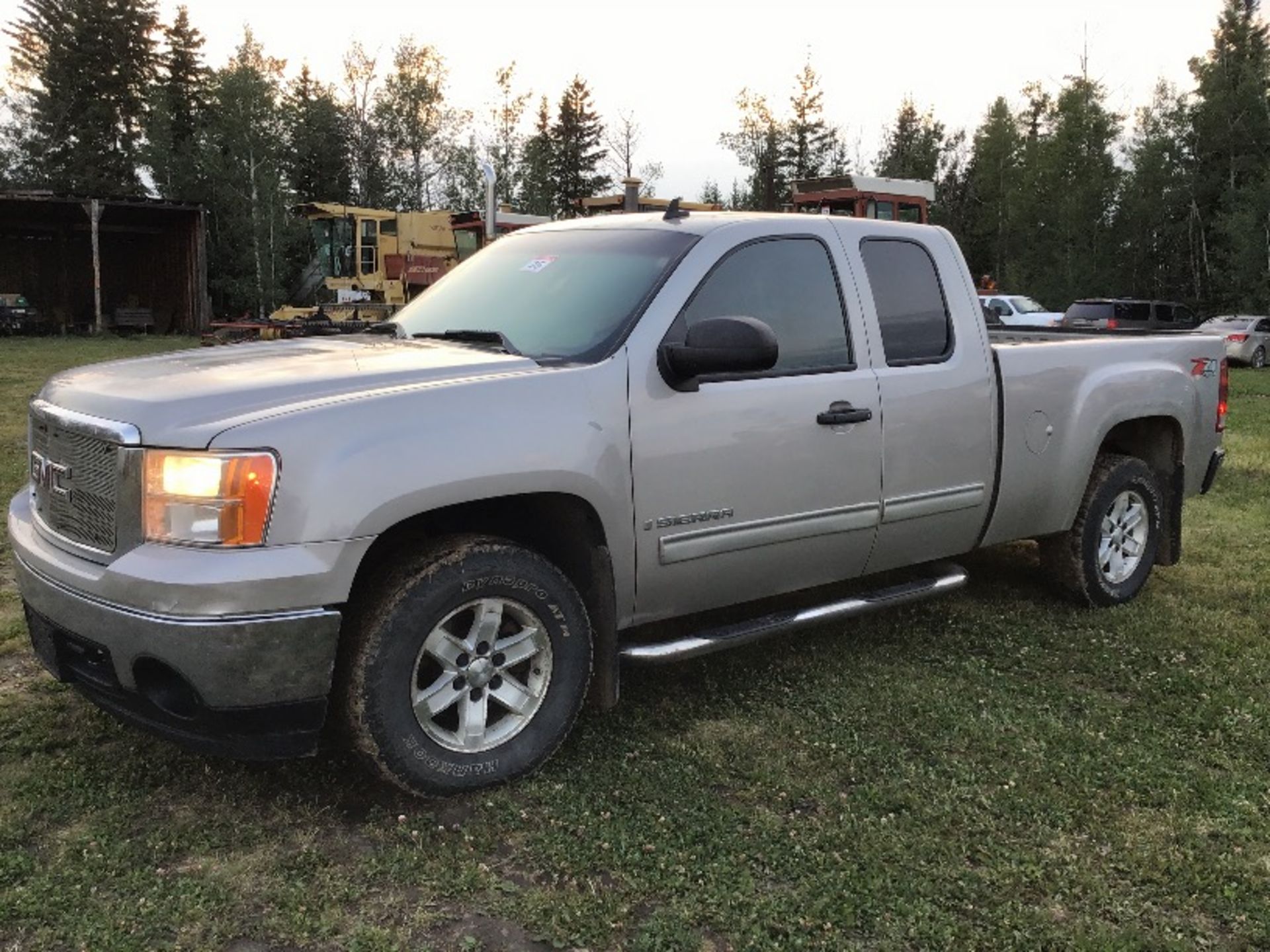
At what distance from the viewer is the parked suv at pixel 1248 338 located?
24.9 meters

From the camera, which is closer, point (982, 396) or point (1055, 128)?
point (982, 396)

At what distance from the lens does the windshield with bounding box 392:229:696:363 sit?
3.73 m

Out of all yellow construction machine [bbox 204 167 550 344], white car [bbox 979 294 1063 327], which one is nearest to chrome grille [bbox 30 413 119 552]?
yellow construction machine [bbox 204 167 550 344]

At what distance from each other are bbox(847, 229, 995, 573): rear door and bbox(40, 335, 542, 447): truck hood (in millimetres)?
1569

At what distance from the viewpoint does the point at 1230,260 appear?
36.3 m

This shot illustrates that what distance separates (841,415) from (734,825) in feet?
5.23

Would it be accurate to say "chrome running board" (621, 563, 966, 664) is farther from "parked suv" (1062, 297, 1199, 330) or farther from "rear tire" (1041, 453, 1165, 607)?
"parked suv" (1062, 297, 1199, 330)

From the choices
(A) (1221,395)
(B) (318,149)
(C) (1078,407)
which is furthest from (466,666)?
(B) (318,149)

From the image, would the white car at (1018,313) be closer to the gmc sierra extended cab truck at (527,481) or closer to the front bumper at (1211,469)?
the front bumper at (1211,469)

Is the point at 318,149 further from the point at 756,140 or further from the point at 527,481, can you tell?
the point at 527,481

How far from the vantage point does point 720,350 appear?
11.4 ft

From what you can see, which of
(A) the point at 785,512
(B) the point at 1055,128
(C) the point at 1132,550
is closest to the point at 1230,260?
(B) the point at 1055,128

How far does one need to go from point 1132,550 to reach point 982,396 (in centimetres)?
164

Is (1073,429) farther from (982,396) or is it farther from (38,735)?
(38,735)
